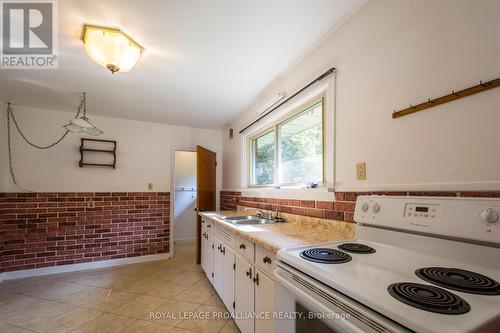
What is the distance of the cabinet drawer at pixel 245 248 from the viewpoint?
4.98 ft

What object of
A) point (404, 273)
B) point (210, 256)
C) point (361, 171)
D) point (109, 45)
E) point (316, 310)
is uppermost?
point (109, 45)

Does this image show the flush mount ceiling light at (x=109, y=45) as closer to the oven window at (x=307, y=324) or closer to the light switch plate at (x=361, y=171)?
the light switch plate at (x=361, y=171)

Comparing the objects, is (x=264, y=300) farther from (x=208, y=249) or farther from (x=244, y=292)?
(x=208, y=249)

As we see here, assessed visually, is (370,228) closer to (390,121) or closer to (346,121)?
(390,121)

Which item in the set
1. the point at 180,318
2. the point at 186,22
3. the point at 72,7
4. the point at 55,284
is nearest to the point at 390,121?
the point at 186,22

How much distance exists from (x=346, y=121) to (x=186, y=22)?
1311mm

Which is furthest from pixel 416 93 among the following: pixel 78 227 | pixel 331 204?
pixel 78 227

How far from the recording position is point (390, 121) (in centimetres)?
123

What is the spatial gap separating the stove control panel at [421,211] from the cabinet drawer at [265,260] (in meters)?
0.71

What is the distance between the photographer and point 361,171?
1382 millimetres

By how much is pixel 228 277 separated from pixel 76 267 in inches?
107

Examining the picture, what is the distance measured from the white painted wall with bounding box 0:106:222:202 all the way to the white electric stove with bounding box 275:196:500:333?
3.41 metres

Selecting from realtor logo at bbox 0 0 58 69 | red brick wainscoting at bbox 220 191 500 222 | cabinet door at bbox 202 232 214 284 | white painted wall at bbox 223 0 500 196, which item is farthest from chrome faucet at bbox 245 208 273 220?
→ realtor logo at bbox 0 0 58 69

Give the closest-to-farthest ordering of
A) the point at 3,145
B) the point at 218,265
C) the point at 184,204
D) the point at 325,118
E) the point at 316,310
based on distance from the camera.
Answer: the point at 316,310 < the point at 325,118 < the point at 218,265 < the point at 3,145 < the point at 184,204
